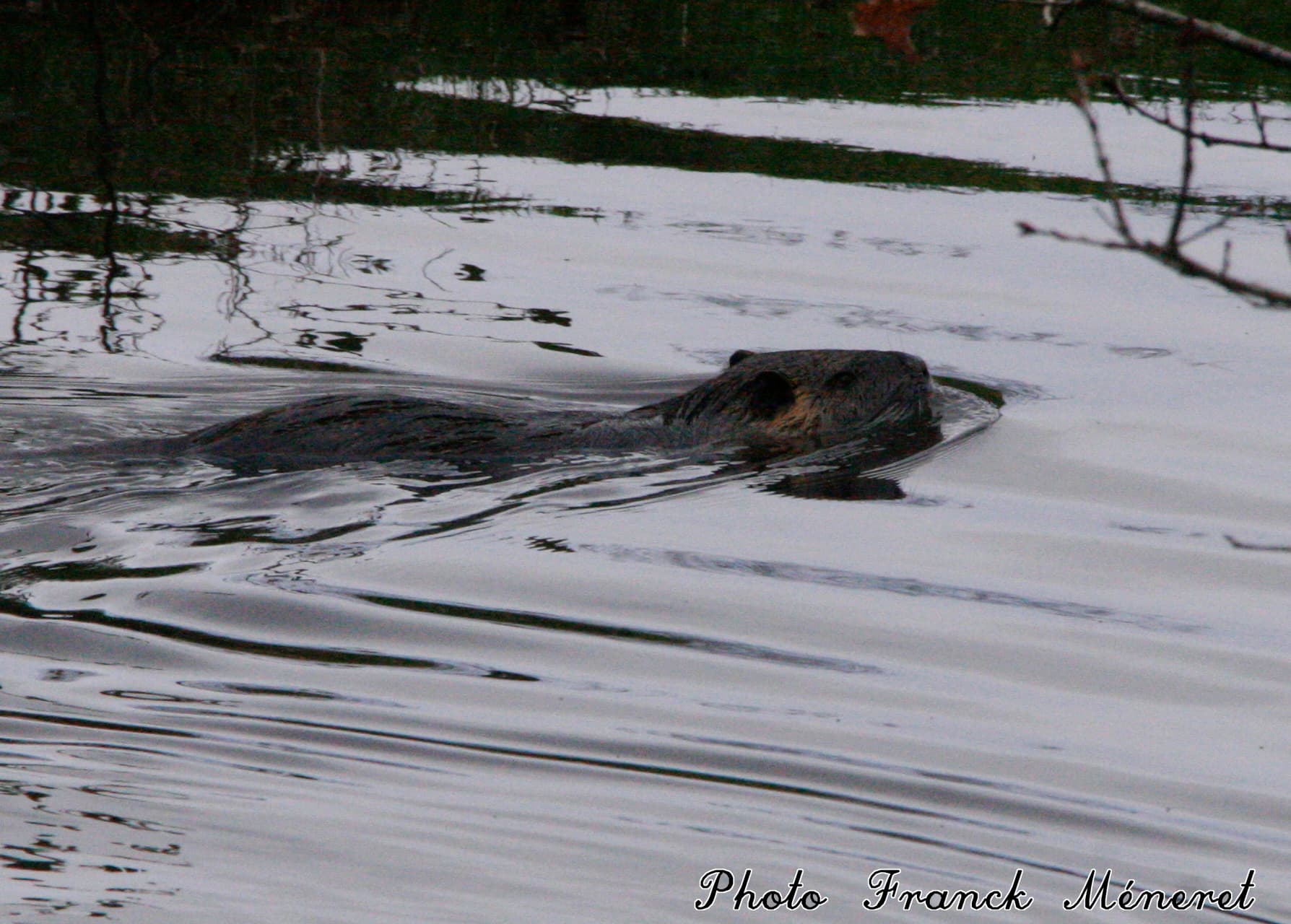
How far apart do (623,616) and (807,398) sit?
217 cm

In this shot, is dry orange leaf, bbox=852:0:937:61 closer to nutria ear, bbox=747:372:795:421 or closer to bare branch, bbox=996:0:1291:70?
bare branch, bbox=996:0:1291:70

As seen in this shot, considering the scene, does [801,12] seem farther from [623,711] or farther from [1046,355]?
[623,711]

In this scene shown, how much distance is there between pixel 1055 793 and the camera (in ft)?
10.1

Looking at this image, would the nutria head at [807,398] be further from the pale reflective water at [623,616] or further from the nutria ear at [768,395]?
the pale reflective water at [623,616]

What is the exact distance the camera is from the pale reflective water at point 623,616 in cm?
272

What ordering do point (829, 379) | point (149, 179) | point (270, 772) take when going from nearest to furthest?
point (270, 772) → point (829, 379) → point (149, 179)

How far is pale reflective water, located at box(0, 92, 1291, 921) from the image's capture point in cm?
272

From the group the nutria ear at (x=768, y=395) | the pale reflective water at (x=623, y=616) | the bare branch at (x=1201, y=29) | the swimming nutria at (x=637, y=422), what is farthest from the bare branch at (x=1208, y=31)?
the nutria ear at (x=768, y=395)

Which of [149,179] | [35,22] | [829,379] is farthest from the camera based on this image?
[35,22]

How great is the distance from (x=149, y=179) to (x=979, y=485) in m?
5.09

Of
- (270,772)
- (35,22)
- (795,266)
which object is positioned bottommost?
(270,772)

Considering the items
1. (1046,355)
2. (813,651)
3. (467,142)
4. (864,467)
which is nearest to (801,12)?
(467,142)

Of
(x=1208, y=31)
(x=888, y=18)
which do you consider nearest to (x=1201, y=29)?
(x=1208, y=31)

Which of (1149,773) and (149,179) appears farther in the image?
(149,179)
